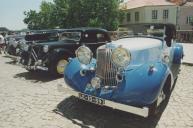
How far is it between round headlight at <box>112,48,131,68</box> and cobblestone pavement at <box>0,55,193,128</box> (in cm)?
115

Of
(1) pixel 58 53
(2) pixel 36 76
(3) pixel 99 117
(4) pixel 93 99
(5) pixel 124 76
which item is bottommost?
(3) pixel 99 117

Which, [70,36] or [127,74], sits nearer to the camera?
[127,74]

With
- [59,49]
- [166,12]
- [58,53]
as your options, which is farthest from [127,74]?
[166,12]

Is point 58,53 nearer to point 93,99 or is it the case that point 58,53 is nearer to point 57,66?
point 57,66

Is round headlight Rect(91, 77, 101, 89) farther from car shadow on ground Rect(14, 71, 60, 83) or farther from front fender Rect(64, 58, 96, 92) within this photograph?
car shadow on ground Rect(14, 71, 60, 83)

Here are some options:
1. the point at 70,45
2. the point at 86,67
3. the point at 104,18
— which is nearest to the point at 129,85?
the point at 86,67

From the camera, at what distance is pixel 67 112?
598cm

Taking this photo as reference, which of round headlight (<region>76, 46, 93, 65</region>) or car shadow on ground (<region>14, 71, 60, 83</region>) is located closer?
round headlight (<region>76, 46, 93, 65</region>)

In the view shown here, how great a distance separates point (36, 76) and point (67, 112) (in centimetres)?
426

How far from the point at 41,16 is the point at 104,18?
15125mm

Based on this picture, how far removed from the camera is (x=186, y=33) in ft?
120

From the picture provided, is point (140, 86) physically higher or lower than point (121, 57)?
lower

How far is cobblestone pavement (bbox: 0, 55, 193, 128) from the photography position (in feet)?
17.7

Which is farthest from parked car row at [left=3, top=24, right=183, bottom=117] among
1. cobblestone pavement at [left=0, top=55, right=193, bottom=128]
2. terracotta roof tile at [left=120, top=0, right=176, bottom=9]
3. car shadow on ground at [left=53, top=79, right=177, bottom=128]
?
terracotta roof tile at [left=120, top=0, right=176, bottom=9]
